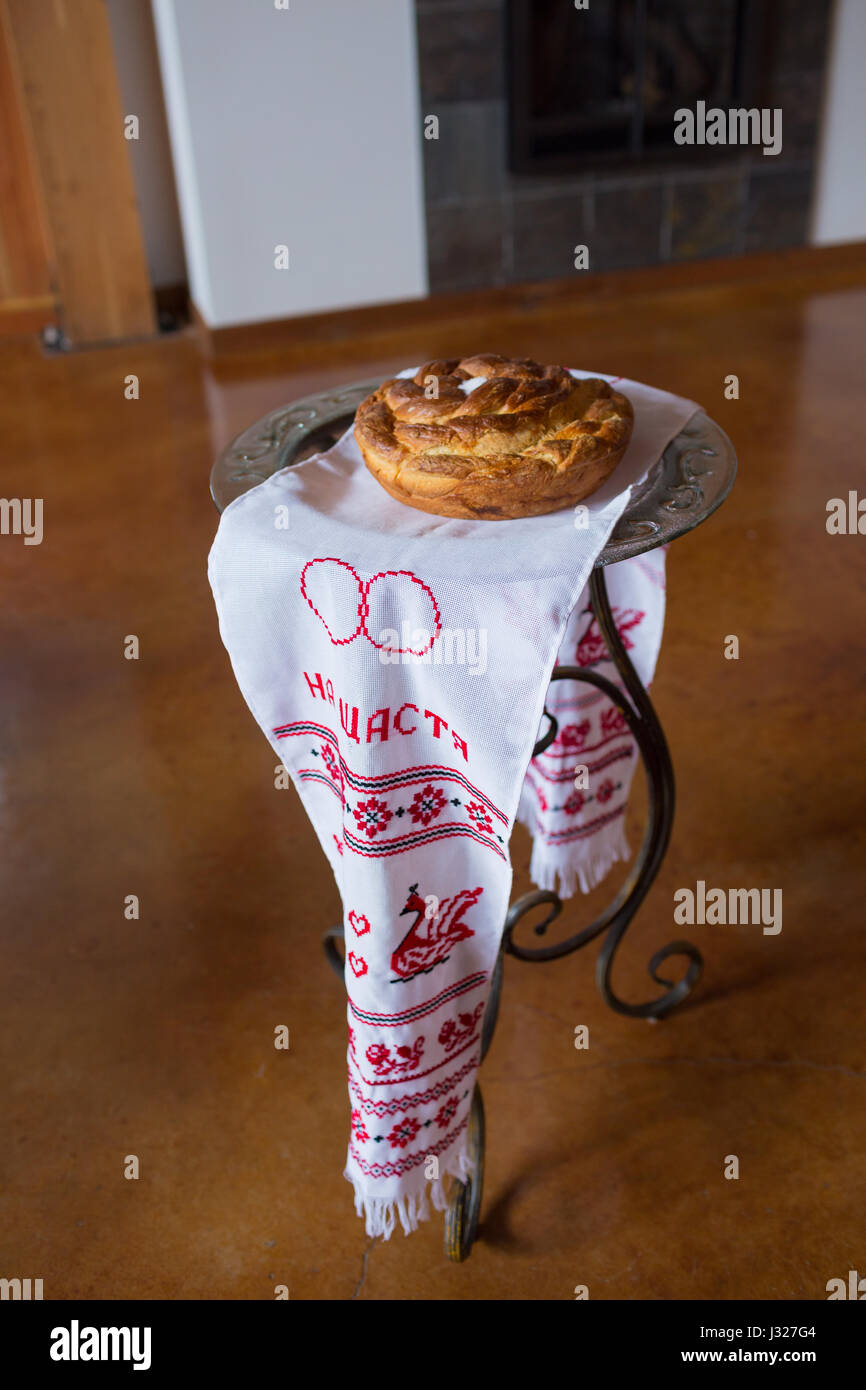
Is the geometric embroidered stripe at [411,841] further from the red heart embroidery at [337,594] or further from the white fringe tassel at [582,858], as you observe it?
the white fringe tassel at [582,858]

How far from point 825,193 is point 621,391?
3.41m

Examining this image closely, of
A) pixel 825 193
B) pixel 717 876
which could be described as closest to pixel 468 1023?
pixel 717 876

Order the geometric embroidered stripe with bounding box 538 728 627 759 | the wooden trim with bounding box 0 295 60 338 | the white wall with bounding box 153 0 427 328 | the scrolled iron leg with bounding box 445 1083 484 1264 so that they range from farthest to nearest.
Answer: the wooden trim with bounding box 0 295 60 338 → the white wall with bounding box 153 0 427 328 → the geometric embroidered stripe with bounding box 538 728 627 759 → the scrolled iron leg with bounding box 445 1083 484 1264

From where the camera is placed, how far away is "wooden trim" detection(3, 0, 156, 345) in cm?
350

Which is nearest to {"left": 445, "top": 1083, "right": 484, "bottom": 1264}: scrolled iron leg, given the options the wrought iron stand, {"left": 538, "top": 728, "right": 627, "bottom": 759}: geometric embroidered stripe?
the wrought iron stand

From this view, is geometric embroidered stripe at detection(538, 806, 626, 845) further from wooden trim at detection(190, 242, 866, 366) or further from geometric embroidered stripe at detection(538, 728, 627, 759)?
wooden trim at detection(190, 242, 866, 366)

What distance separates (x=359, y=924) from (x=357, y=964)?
5cm

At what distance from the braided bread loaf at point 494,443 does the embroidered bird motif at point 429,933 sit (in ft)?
1.19

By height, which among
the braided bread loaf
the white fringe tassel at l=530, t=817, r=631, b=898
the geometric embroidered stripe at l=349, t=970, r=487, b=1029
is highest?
the braided bread loaf

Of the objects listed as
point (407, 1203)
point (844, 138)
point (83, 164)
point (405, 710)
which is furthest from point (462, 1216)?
point (844, 138)

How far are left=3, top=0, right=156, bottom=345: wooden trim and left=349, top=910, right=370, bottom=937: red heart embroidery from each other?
3.39 m

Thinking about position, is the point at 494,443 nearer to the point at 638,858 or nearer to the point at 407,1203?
the point at 638,858

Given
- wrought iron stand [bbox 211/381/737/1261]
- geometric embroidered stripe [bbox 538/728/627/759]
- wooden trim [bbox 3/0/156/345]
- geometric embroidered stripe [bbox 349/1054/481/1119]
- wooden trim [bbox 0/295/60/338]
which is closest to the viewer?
wrought iron stand [bbox 211/381/737/1261]

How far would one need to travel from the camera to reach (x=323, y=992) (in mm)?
1599
